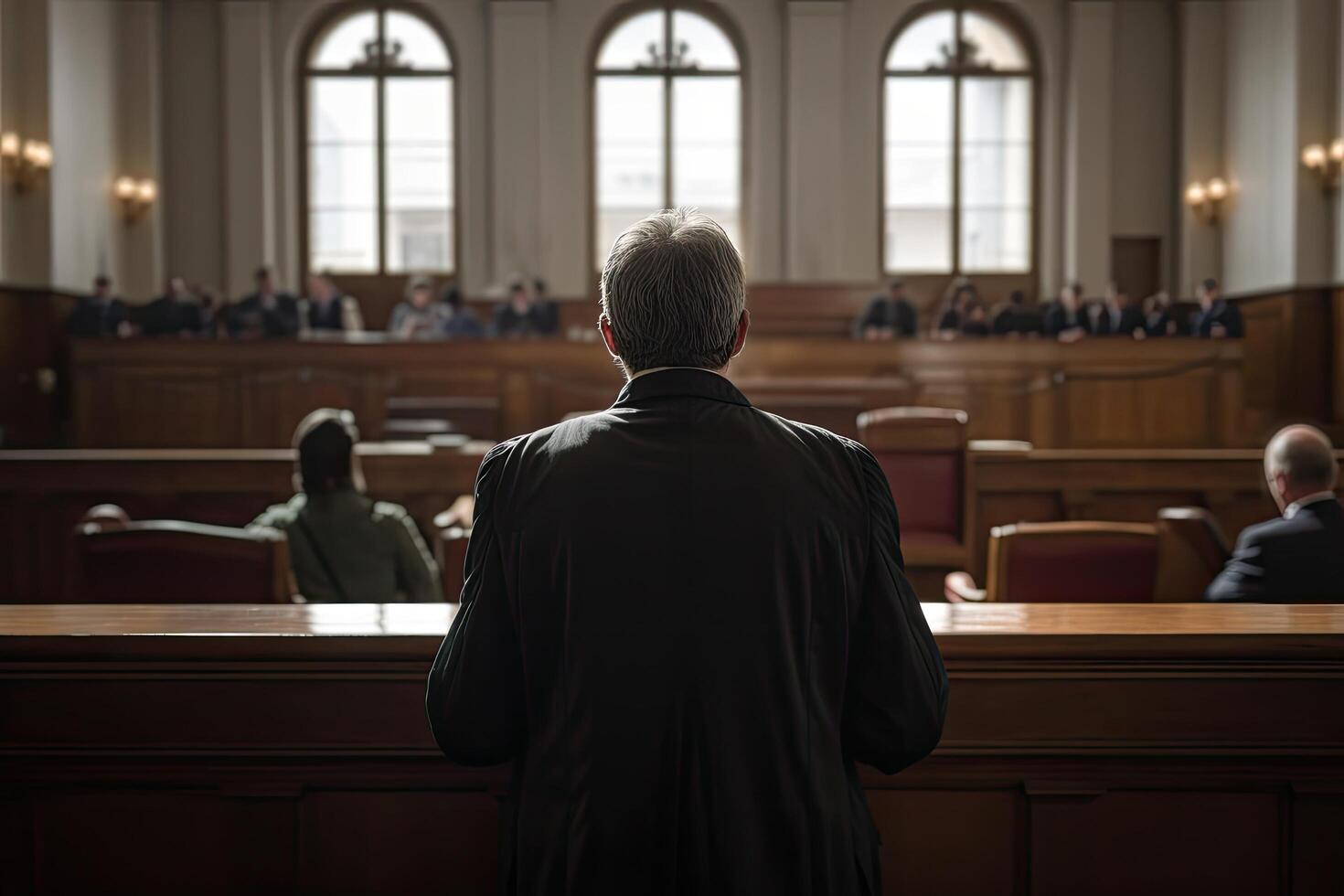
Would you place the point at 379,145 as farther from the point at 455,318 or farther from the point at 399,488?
the point at 399,488

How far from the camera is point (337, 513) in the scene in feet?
10.4

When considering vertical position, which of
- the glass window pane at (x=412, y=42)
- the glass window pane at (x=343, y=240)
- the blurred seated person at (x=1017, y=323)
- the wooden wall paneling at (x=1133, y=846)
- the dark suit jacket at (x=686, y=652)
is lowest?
the wooden wall paneling at (x=1133, y=846)

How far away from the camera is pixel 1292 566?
8.79ft

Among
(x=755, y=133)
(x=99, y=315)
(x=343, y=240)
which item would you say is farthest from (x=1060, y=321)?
(x=99, y=315)

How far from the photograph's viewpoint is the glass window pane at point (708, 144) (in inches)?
516

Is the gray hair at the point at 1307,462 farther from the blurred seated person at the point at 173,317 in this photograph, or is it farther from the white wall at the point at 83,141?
the white wall at the point at 83,141

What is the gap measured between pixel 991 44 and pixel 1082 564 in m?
11.9

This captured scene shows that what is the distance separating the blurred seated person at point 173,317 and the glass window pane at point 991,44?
8919mm

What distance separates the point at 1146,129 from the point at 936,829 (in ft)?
43.7

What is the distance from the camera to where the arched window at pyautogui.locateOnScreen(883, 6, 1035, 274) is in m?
13.2

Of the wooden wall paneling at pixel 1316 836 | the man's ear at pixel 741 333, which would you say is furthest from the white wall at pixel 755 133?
the man's ear at pixel 741 333

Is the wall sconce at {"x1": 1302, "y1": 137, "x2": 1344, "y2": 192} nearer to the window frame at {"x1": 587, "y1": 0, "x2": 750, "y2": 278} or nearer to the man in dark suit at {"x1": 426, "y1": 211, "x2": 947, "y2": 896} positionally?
the window frame at {"x1": 587, "y1": 0, "x2": 750, "y2": 278}

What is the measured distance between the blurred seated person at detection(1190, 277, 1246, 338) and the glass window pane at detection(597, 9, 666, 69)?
6.56 metres

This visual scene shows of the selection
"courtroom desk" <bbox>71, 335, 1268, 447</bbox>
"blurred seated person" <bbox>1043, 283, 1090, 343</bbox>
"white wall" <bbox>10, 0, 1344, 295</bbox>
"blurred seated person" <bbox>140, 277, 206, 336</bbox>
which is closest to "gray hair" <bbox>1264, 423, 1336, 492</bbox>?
"courtroom desk" <bbox>71, 335, 1268, 447</bbox>
